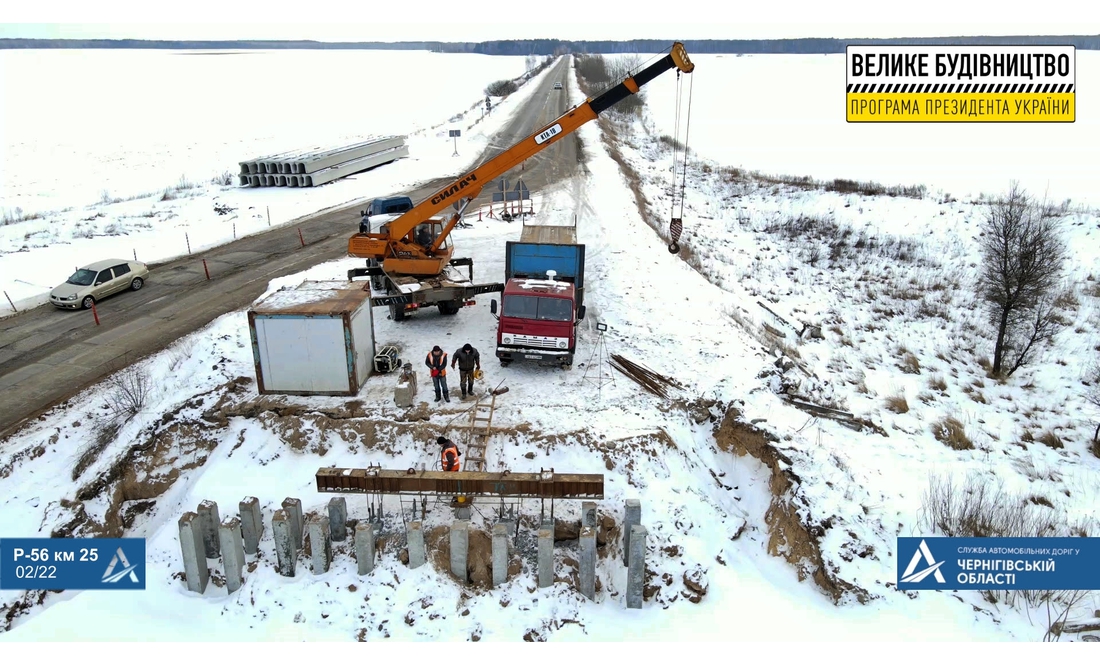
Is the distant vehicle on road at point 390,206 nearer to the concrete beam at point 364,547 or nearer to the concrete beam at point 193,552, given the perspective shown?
the concrete beam at point 193,552

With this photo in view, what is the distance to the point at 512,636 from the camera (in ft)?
33.1

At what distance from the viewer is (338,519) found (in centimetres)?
1154

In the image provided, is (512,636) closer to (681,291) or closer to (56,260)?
(681,291)

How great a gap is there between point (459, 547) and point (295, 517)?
2844 mm

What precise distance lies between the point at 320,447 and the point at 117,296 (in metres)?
13.4

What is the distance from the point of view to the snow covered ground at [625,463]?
1037 cm

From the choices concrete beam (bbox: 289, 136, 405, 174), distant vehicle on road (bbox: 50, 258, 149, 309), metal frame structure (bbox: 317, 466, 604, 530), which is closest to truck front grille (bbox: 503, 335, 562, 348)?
metal frame structure (bbox: 317, 466, 604, 530)

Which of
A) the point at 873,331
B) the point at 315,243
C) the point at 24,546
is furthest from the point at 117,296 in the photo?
the point at 873,331

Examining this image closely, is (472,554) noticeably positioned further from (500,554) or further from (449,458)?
(449,458)

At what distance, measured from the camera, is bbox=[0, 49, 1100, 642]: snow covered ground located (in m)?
10.4

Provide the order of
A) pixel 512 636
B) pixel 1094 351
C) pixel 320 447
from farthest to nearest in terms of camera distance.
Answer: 1. pixel 1094 351
2. pixel 320 447
3. pixel 512 636

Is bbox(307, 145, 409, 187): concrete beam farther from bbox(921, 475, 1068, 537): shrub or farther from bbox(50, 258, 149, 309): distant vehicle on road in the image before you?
bbox(921, 475, 1068, 537): shrub

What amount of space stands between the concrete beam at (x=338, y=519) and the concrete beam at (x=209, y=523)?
72.6 inches

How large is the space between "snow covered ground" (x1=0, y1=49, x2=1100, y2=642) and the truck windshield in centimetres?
133
